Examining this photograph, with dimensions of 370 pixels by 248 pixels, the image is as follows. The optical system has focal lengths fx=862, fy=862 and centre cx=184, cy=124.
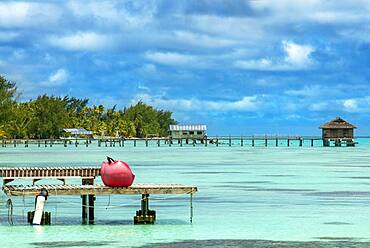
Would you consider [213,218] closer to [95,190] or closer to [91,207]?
[91,207]

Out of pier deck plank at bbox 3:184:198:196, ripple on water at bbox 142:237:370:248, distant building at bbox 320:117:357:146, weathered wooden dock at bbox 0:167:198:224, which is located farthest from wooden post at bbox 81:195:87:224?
distant building at bbox 320:117:357:146

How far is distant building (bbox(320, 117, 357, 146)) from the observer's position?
477 feet

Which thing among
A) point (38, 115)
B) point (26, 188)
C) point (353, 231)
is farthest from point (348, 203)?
point (38, 115)

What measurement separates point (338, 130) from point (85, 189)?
129930mm

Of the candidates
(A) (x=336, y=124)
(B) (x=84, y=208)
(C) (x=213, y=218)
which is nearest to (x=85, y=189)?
(B) (x=84, y=208)

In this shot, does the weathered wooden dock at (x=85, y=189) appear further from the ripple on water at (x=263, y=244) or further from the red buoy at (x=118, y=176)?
the ripple on water at (x=263, y=244)

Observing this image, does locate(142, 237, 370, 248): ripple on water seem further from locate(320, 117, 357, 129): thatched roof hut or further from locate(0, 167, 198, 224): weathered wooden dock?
locate(320, 117, 357, 129): thatched roof hut

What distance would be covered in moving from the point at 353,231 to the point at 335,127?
12756 centimetres

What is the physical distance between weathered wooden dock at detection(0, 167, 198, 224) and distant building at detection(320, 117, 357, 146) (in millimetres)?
124384

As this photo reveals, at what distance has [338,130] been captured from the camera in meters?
147

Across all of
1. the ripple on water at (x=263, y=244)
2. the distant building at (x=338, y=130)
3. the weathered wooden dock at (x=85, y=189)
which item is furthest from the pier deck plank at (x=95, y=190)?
the distant building at (x=338, y=130)

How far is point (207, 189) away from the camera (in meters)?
36.2

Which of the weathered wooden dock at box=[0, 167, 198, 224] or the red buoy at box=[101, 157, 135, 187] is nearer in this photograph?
the weathered wooden dock at box=[0, 167, 198, 224]

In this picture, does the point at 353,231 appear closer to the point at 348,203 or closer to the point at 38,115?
the point at 348,203
